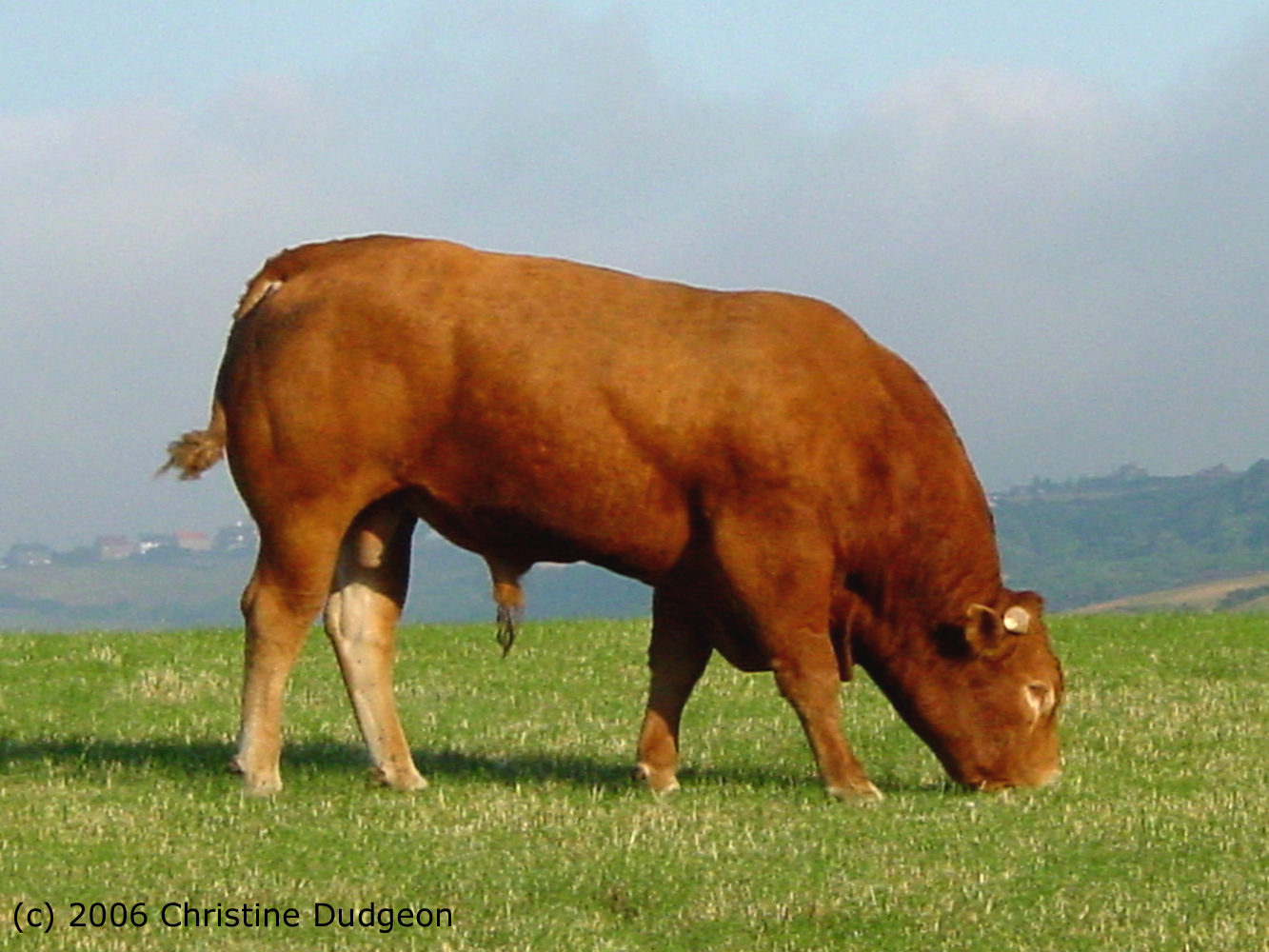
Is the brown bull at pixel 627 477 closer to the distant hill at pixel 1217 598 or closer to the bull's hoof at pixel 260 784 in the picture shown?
the bull's hoof at pixel 260 784

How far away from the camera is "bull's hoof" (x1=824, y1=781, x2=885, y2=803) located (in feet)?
37.5

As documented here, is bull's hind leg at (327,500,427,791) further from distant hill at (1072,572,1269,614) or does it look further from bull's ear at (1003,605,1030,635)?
distant hill at (1072,572,1269,614)

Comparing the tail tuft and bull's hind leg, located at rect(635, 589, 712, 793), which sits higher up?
the tail tuft

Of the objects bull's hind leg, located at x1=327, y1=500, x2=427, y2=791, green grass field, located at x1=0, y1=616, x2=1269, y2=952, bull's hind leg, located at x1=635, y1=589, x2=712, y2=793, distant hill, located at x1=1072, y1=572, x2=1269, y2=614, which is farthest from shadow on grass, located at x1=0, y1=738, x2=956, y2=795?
distant hill, located at x1=1072, y1=572, x2=1269, y2=614

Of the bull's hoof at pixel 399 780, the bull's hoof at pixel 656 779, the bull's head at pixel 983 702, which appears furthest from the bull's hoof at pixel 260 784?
the bull's head at pixel 983 702

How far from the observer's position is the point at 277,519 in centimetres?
1152

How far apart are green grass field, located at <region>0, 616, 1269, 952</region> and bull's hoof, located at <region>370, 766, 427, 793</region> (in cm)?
8

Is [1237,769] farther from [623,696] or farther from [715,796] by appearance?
[623,696]

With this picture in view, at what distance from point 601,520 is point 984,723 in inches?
92.1

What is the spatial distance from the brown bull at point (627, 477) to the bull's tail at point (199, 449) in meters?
0.01

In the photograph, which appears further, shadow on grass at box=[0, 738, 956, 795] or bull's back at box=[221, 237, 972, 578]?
shadow on grass at box=[0, 738, 956, 795]

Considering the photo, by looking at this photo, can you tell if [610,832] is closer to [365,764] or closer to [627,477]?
[627,477]

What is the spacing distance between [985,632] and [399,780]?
125 inches

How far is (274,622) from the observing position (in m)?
11.6
